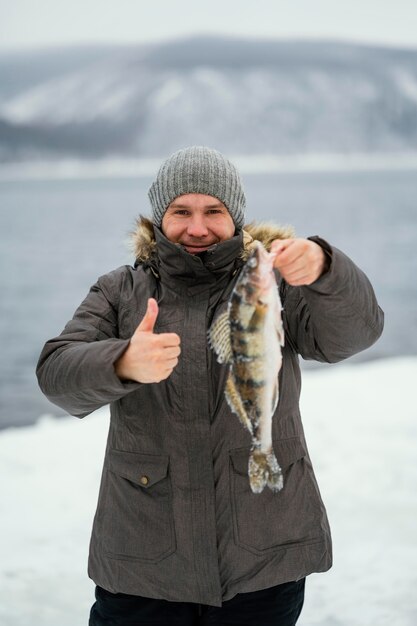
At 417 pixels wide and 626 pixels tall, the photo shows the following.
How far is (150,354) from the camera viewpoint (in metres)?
1.49

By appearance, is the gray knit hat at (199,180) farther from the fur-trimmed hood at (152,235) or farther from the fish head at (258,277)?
the fish head at (258,277)

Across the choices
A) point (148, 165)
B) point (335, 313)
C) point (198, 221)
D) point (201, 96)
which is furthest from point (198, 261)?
point (201, 96)

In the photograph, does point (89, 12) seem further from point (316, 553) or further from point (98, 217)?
point (316, 553)

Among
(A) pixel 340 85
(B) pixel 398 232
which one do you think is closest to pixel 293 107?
(A) pixel 340 85

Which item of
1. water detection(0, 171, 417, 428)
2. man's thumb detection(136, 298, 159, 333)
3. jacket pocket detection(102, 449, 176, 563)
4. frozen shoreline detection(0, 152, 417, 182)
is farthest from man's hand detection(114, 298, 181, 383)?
water detection(0, 171, 417, 428)

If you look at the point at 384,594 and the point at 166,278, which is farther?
the point at 384,594

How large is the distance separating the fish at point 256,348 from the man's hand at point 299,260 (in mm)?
61

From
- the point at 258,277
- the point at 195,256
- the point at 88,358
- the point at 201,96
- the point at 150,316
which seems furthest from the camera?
the point at 201,96

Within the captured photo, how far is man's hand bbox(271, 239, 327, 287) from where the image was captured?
4.99 feet

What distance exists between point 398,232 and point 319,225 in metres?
2.06

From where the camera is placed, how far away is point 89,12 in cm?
1516

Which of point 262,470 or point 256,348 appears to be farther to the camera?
point 262,470

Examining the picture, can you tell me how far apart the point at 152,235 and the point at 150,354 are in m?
0.62

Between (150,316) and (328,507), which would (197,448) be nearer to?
(150,316)
